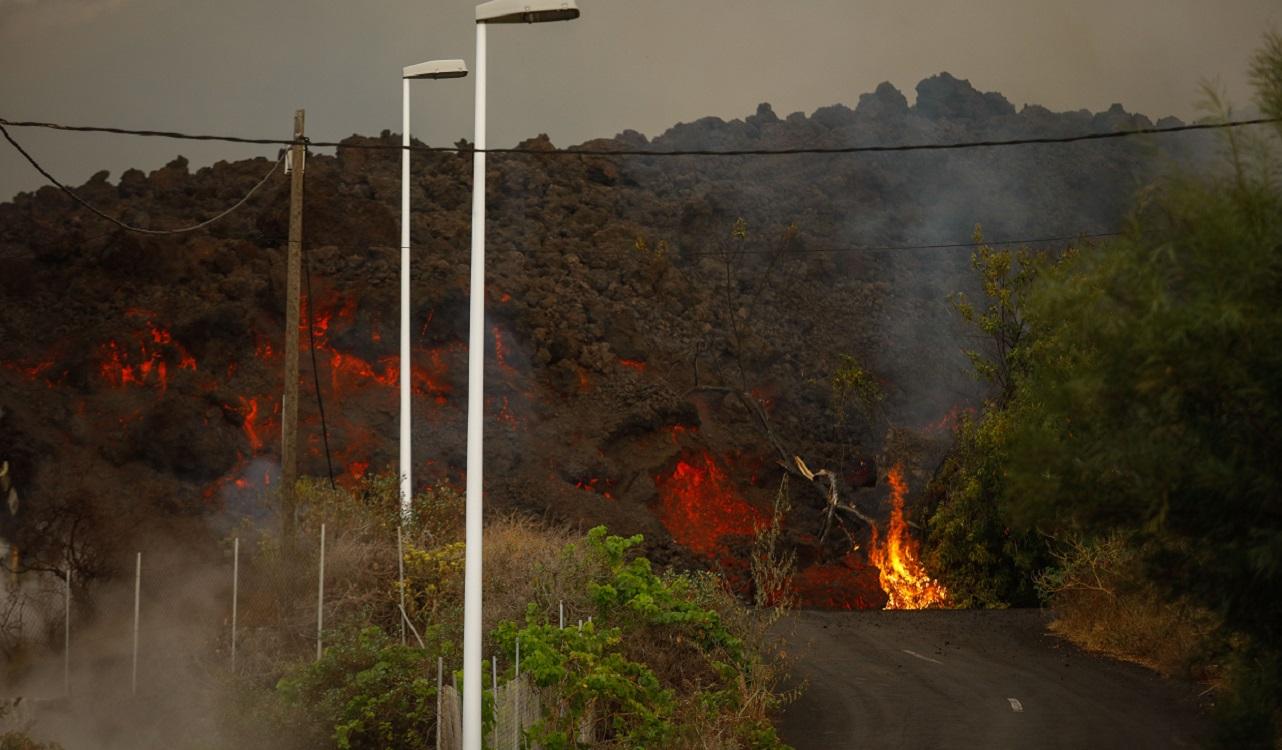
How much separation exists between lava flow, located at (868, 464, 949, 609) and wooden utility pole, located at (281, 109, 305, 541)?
2268 cm

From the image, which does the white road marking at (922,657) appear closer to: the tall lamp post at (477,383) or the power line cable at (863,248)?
the tall lamp post at (477,383)

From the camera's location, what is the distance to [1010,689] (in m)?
21.7

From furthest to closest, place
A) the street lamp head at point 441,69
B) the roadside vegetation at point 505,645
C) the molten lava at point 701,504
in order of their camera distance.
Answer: the molten lava at point 701,504
the street lamp head at point 441,69
the roadside vegetation at point 505,645

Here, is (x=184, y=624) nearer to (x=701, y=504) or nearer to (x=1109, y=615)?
(x=1109, y=615)

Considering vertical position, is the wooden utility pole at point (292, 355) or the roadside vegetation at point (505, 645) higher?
the wooden utility pole at point (292, 355)

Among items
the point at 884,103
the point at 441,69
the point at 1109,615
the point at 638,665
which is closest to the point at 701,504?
the point at 1109,615

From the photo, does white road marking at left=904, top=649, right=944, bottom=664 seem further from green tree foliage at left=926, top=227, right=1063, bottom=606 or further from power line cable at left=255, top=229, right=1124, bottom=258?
power line cable at left=255, top=229, right=1124, bottom=258

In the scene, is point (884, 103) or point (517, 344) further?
point (884, 103)

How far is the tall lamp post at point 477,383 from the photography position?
12.4 meters

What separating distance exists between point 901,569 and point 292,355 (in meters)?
25.4

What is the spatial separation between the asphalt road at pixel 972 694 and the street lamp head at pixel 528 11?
9.36 meters

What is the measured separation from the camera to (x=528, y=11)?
13.6 m

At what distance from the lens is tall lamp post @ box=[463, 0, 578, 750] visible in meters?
12.4

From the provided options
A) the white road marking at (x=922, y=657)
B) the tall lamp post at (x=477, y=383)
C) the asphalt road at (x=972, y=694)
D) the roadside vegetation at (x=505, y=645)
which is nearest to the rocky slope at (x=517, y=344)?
the roadside vegetation at (x=505, y=645)
